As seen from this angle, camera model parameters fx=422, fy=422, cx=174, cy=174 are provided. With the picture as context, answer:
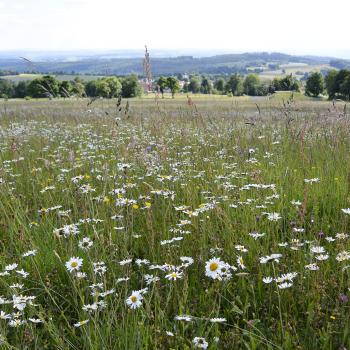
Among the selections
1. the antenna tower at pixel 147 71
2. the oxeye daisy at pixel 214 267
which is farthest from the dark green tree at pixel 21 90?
the oxeye daisy at pixel 214 267

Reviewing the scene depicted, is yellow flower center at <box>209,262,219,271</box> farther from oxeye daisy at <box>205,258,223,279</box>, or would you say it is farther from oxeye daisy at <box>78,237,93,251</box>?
oxeye daisy at <box>78,237,93,251</box>

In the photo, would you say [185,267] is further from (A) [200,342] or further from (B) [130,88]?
(B) [130,88]

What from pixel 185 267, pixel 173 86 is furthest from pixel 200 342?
pixel 173 86

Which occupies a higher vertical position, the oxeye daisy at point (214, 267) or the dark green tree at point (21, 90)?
the oxeye daisy at point (214, 267)

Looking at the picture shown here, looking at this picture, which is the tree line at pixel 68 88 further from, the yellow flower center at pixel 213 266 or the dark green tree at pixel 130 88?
the yellow flower center at pixel 213 266

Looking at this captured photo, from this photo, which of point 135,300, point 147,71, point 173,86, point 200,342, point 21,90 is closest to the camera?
point 200,342

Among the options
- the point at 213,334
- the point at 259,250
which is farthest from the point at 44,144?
the point at 213,334

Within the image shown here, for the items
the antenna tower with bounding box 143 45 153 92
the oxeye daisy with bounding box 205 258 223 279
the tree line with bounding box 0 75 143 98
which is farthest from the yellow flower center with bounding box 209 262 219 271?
the antenna tower with bounding box 143 45 153 92

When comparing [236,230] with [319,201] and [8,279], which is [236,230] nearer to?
[319,201]

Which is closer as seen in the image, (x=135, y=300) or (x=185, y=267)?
(x=135, y=300)

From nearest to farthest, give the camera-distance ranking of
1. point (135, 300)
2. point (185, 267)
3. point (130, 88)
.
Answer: point (135, 300)
point (185, 267)
point (130, 88)

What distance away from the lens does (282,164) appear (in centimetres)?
563

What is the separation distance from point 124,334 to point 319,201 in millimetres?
2821

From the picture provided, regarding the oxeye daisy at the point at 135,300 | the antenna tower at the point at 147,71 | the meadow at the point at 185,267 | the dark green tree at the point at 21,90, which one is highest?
the antenna tower at the point at 147,71
